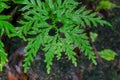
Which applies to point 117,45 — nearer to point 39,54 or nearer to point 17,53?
point 39,54

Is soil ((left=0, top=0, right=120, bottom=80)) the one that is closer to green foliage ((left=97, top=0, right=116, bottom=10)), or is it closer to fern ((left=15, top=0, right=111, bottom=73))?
green foliage ((left=97, top=0, right=116, bottom=10))

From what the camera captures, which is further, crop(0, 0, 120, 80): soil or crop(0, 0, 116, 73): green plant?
crop(0, 0, 120, 80): soil

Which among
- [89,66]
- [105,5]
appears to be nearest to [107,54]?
[89,66]

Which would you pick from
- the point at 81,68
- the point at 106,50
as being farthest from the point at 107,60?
the point at 81,68

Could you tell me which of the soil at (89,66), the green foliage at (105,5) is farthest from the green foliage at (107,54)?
the green foliage at (105,5)

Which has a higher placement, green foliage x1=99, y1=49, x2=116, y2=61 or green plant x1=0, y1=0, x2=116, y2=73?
green plant x1=0, y1=0, x2=116, y2=73

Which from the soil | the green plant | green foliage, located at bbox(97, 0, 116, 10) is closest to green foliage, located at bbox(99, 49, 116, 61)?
the soil
